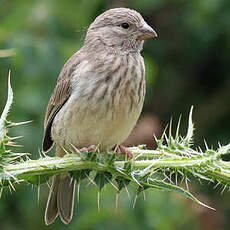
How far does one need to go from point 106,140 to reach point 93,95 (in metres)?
0.32

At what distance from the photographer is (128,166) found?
3.14 meters

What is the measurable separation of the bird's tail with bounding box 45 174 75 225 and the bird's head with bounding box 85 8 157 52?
1.01 m

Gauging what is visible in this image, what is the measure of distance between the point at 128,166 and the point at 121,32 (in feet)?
5.68

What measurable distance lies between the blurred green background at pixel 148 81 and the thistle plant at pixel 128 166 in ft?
5.26

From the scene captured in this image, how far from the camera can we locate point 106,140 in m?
4.18

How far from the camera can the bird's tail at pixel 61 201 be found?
423cm

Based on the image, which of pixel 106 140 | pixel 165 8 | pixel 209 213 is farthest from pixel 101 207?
pixel 165 8

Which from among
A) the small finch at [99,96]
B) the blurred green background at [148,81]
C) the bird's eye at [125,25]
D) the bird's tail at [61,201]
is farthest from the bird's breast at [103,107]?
the blurred green background at [148,81]

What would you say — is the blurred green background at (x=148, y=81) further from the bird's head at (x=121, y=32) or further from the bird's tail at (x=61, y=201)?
the bird's tail at (x=61, y=201)

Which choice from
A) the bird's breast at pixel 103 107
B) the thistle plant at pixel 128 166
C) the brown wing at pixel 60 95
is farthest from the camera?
the brown wing at pixel 60 95

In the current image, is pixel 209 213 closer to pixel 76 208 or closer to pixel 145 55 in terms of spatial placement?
pixel 76 208

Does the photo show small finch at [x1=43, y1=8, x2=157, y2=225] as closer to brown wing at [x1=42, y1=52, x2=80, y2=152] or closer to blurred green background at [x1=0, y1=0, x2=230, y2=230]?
brown wing at [x1=42, y1=52, x2=80, y2=152]

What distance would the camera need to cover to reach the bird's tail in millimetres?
4227

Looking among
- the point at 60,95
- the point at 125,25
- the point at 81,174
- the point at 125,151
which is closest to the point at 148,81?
the point at 125,25
